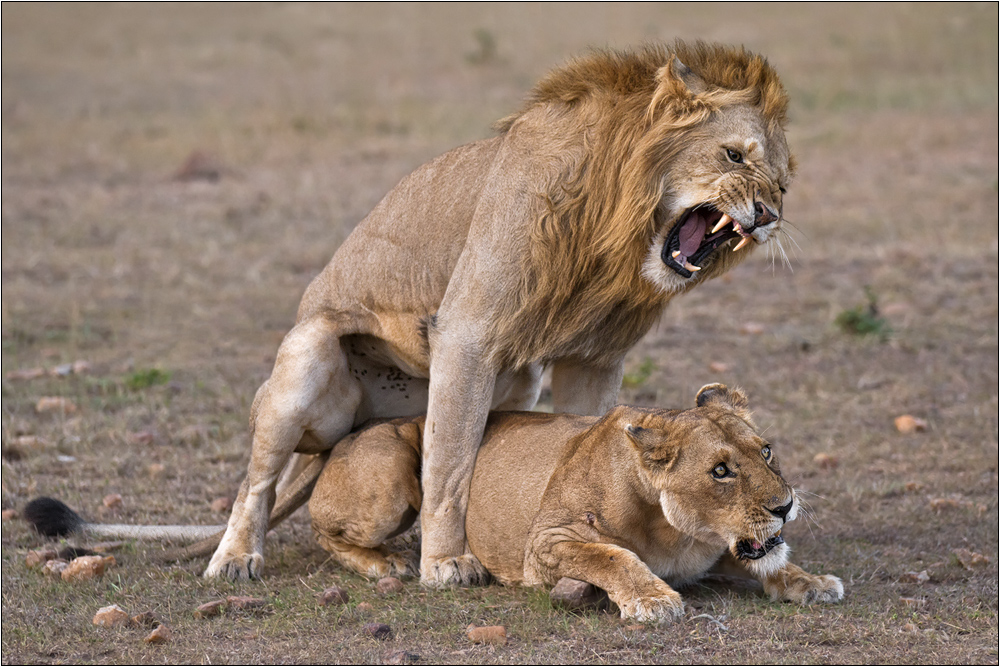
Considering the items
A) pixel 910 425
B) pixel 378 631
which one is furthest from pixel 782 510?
pixel 910 425

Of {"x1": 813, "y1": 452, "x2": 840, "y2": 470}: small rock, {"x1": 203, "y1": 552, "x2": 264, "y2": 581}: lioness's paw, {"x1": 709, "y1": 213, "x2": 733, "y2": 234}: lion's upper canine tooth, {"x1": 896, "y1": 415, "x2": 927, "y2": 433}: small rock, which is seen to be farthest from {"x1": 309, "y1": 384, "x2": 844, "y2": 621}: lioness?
{"x1": 896, "y1": 415, "x2": 927, "y2": 433}: small rock

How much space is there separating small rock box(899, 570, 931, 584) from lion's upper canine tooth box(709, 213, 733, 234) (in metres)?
1.31

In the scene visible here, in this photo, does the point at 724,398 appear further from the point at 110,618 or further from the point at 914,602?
the point at 110,618

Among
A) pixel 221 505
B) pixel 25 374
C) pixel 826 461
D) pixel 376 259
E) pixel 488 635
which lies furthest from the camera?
pixel 25 374

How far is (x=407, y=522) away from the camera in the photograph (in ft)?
14.3

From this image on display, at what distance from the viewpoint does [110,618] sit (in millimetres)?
3803

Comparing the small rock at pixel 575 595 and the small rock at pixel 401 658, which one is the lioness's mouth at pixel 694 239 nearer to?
the small rock at pixel 575 595

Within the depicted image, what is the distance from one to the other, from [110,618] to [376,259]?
1537mm

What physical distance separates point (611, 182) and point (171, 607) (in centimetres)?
191

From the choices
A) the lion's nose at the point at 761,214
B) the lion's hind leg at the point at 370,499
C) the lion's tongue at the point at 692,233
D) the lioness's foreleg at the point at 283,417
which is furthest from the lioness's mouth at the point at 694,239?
the lioness's foreleg at the point at 283,417

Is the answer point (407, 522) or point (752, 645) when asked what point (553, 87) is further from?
point (752, 645)

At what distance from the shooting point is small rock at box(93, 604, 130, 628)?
3795 mm

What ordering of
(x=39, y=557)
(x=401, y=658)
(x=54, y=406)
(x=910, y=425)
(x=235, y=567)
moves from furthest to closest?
(x=54, y=406) → (x=910, y=425) → (x=39, y=557) → (x=235, y=567) → (x=401, y=658)

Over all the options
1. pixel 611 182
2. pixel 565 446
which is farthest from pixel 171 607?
pixel 611 182
